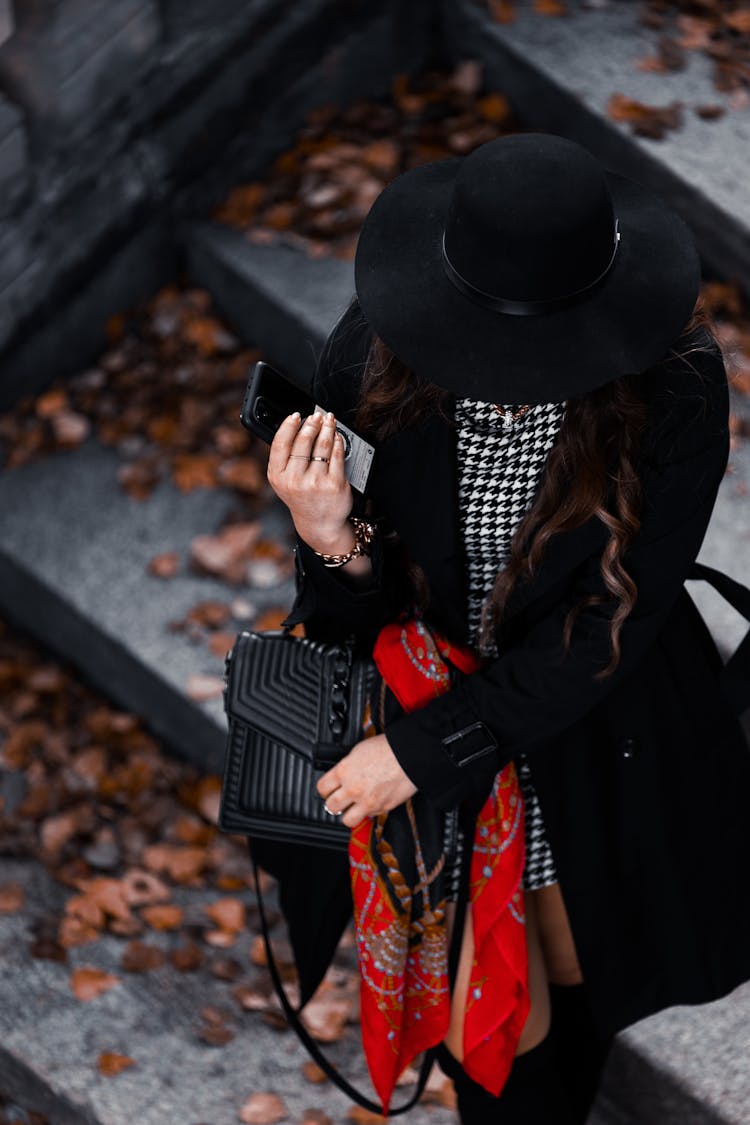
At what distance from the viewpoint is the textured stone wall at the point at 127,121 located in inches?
141

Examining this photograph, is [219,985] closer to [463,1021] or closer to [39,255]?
[463,1021]

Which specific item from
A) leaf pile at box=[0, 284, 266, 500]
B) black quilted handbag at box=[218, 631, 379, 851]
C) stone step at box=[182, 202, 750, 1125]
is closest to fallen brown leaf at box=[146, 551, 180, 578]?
leaf pile at box=[0, 284, 266, 500]

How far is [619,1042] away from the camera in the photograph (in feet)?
9.20

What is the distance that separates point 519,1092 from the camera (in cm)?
258

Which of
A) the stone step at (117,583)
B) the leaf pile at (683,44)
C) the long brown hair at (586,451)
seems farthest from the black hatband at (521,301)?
the leaf pile at (683,44)

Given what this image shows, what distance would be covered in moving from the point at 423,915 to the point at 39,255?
7.48 ft

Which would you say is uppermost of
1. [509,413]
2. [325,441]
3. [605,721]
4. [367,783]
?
[325,441]

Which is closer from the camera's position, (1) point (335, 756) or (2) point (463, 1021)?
(1) point (335, 756)

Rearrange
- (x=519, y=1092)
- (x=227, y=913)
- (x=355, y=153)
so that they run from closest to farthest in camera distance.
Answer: (x=519, y=1092) → (x=227, y=913) → (x=355, y=153)

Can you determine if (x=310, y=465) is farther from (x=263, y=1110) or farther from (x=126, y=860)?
(x=126, y=860)

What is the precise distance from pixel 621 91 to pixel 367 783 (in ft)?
8.59

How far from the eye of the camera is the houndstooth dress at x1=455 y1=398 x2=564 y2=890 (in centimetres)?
204

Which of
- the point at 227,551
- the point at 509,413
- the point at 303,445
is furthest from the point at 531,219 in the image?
the point at 227,551

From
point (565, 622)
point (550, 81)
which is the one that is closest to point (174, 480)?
point (550, 81)
